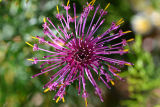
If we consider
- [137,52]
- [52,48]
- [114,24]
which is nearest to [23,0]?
A: [52,48]

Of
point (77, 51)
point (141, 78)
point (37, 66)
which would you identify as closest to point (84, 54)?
point (77, 51)

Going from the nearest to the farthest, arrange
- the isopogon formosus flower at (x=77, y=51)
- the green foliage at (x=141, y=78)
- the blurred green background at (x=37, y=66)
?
the isopogon formosus flower at (x=77, y=51) → the blurred green background at (x=37, y=66) → the green foliage at (x=141, y=78)

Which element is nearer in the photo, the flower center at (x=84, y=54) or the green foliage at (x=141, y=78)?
the flower center at (x=84, y=54)

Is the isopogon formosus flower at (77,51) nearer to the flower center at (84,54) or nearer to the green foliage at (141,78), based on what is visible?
the flower center at (84,54)

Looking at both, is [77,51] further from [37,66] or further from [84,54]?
[37,66]

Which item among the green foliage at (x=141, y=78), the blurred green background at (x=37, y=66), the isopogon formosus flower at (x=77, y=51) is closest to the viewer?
the isopogon formosus flower at (x=77, y=51)

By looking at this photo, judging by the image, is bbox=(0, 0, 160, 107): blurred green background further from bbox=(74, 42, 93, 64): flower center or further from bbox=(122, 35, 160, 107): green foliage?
bbox=(74, 42, 93, 64): flower center

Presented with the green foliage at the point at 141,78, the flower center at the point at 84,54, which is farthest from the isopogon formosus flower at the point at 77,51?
the green foliage at the point at 141,78
